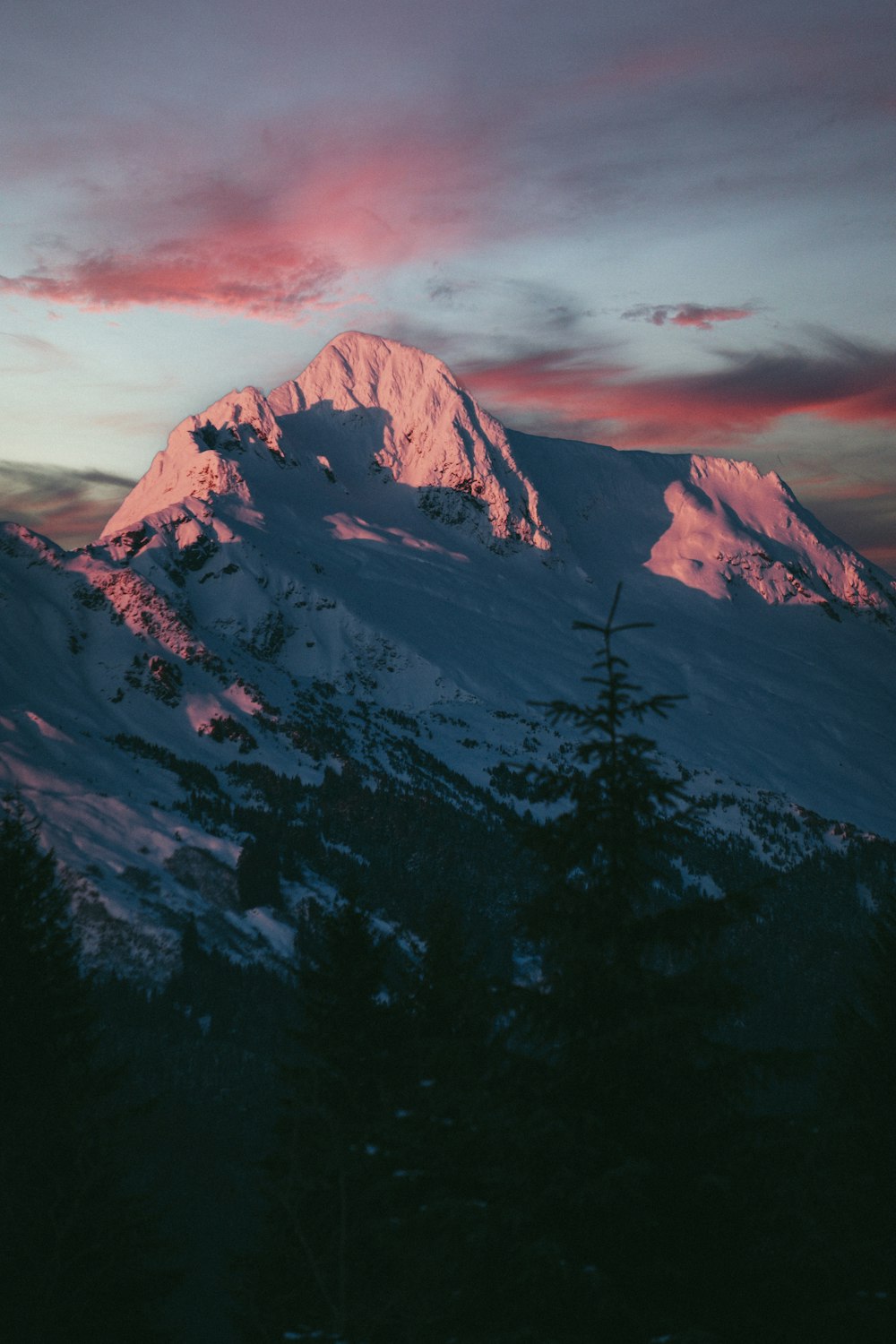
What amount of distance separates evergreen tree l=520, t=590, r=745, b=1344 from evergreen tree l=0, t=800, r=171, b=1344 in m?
14.3

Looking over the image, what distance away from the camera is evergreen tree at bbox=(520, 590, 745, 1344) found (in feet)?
62.1

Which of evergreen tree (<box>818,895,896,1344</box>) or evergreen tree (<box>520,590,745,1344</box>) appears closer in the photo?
evergreen tree (<box>520,590,745,1344</box>)

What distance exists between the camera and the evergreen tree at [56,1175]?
28875mm

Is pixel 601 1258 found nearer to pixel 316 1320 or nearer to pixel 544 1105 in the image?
pixel 544 1105

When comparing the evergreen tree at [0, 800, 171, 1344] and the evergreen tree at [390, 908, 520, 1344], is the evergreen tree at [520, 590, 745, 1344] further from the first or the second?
the evergreen tree at [0, 800, 171, 1344]

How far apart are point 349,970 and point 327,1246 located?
659cm

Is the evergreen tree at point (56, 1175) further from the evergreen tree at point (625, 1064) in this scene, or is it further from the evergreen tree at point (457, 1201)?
the evergreen tree at point (625, 1064)

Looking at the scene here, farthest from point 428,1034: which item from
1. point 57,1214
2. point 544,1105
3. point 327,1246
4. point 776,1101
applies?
point 776,1101

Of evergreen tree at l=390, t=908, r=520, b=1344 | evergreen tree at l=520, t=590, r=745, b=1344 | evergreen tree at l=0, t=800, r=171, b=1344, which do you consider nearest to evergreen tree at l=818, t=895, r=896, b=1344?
evergreen tree at l=520, t=590, r=745, b=1344

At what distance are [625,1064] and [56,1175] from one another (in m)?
→ 15.9

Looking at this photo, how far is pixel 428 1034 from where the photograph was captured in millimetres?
33375

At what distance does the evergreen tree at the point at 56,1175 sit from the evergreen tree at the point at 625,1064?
14261 millimetres

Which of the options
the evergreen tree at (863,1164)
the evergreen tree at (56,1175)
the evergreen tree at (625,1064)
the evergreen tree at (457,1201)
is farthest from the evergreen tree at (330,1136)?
the evergreen tree at (863,1164)

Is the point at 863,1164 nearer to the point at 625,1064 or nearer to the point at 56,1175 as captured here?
the point at 625,1064
